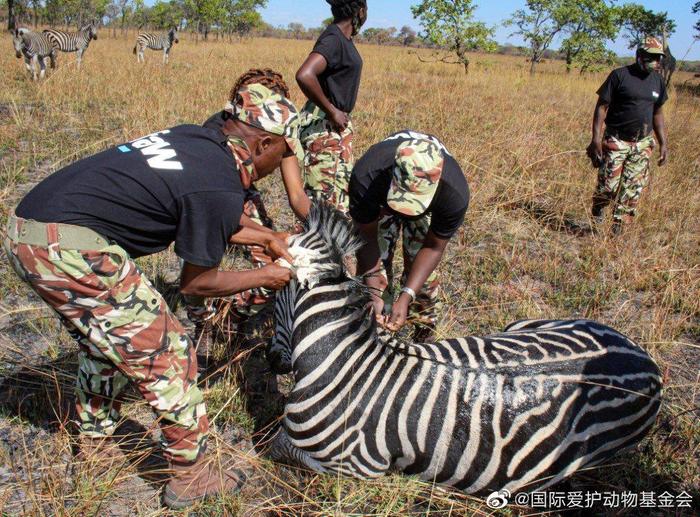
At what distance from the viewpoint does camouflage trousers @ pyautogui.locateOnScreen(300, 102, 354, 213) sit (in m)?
4.18

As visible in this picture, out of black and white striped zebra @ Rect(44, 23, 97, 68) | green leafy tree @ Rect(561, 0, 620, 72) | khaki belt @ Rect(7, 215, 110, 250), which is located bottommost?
khaki belt @ Rect(7, 215, 110, 250)

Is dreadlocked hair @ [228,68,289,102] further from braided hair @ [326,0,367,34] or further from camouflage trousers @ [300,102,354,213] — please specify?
braided hair @ [326,0,367,34]

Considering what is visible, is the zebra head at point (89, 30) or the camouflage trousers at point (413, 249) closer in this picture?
the camouflage trousers at point (413, 249)

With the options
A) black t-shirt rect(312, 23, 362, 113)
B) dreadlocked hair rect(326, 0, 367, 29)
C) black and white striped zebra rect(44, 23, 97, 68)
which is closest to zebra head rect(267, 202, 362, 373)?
black t-shirt rect(312, 23, 362, 113)

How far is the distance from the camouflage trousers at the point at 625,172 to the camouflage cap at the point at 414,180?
3.73 meters

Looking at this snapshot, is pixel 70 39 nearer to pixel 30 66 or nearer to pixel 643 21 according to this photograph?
pixel 30 66

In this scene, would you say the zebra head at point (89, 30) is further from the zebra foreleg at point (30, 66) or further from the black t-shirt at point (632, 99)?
the black t-shirt at point (632, 99)

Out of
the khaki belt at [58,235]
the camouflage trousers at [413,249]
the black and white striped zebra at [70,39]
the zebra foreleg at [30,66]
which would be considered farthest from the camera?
the black and white striped zebra at [70,39]

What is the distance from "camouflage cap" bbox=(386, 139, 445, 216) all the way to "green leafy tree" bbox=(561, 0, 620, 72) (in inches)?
928

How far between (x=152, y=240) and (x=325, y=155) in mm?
2231

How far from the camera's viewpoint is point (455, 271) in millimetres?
4824

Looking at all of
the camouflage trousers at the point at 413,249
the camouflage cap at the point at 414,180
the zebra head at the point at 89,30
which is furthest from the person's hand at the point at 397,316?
the zebra head at the point at 89,30

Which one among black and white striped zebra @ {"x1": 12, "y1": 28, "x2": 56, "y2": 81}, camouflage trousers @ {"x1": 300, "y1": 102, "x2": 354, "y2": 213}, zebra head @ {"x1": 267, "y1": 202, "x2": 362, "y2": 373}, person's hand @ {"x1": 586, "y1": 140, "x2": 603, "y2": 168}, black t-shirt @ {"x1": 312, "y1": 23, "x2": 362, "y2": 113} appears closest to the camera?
zebra head @ {"x1": 267, "y1": 202, "x2": 362, "y2": 373}

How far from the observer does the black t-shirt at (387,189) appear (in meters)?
2.91
